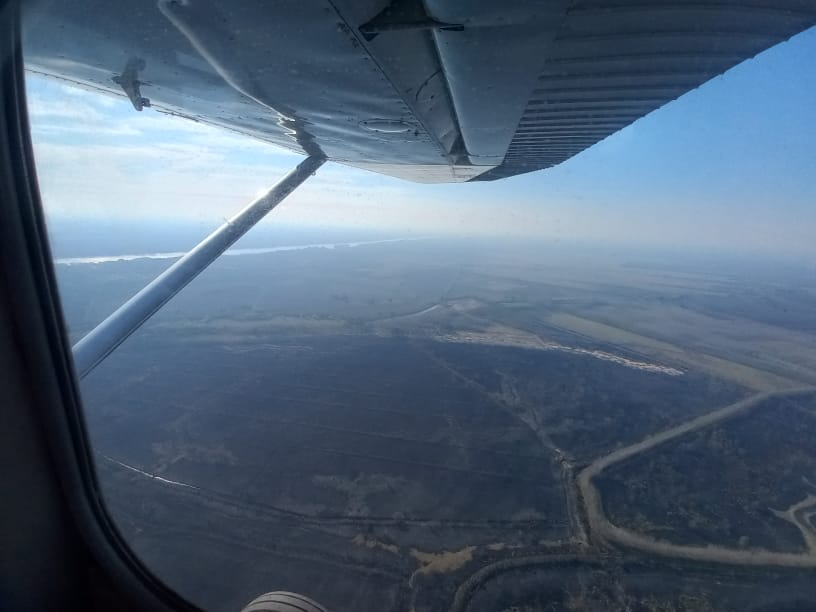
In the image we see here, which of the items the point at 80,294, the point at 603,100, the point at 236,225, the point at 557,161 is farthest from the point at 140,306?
the point at 80,294

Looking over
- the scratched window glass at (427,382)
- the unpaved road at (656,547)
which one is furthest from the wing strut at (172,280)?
the unpaved road at (656,547)

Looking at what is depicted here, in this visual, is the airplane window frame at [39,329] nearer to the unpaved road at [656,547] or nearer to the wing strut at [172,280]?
the wing strut at [172,280]

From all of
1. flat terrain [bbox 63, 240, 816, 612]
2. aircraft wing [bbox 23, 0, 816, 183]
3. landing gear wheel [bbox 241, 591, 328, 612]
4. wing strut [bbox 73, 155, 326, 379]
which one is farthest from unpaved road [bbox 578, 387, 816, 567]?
aircraft wing [bbox 23, 0, 816, 183]

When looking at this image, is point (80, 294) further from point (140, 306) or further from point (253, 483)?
point (140, 306)

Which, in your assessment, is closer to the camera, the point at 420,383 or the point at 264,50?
the point at 264,50

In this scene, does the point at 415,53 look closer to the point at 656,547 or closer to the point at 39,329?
the point at 39,329

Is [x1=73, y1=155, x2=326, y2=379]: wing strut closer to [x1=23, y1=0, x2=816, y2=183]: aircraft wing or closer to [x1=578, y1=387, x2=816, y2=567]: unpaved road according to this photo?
[x1=23, y1=0, x2=816, y2=183]: aircraft wing
